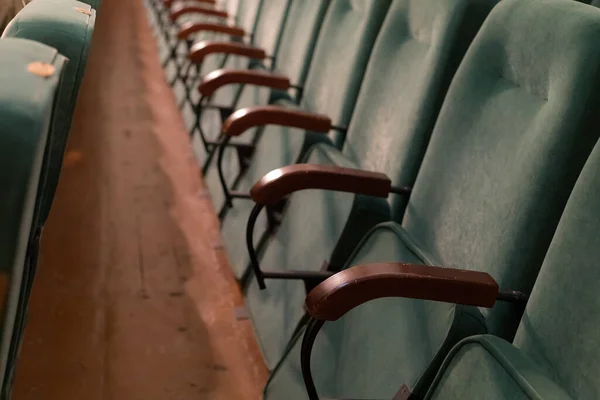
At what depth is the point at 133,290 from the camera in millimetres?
1137

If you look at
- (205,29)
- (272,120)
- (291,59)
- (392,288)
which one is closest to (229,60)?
(205,29)

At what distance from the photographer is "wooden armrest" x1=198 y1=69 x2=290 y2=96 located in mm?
1199

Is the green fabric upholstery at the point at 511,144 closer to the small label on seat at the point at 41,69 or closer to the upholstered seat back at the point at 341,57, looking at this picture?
the upholstered seat back at the point at 341,57

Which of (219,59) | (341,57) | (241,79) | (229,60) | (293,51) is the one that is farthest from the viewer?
(219,59)

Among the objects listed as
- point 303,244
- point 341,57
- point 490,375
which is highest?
point 341,57

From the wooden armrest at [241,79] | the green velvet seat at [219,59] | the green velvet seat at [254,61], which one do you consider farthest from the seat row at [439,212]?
the green velvet seat at [219,59]

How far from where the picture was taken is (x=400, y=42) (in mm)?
940

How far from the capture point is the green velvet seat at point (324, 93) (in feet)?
3.39

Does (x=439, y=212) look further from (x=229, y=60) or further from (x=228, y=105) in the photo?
(x=229, y=60)

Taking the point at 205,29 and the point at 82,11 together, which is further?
the point at 205,29

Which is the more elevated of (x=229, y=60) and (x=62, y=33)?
(x=62, y=33)

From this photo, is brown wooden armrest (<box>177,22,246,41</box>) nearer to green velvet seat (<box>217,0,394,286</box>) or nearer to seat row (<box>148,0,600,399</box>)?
green velvet seat (<box>217,0,394,286</box>)

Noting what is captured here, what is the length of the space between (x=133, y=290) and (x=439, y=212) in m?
0.62

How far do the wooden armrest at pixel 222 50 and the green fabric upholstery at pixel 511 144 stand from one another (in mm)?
738
